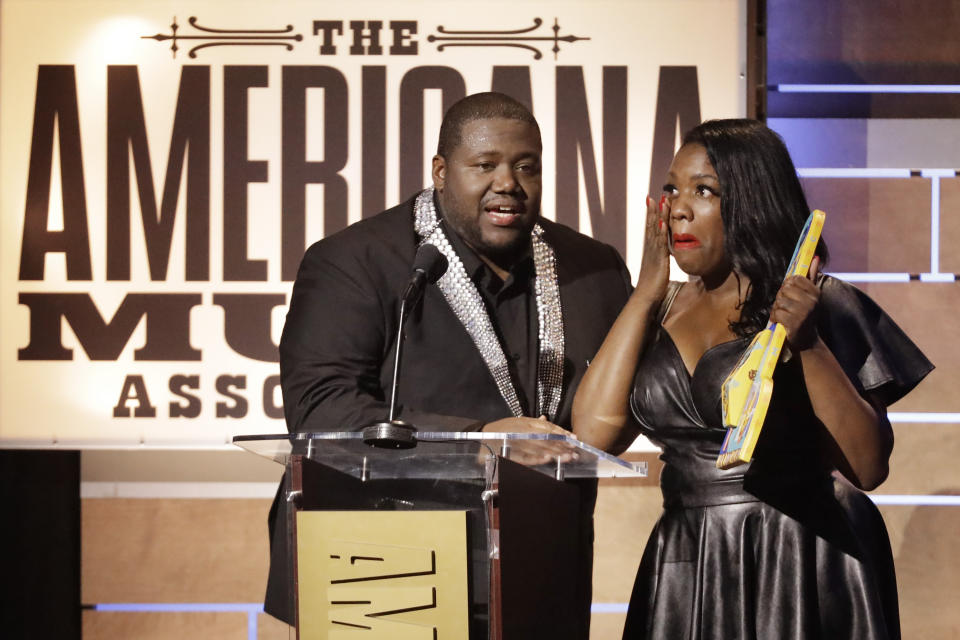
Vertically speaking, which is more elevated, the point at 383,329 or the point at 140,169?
the point at 140,169

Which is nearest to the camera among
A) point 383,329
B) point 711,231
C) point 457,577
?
point 457,577

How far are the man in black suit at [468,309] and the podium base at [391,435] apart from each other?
33.8 inches

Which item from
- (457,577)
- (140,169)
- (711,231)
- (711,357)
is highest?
(140,169)

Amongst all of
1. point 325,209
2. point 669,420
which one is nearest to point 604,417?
point 669,420

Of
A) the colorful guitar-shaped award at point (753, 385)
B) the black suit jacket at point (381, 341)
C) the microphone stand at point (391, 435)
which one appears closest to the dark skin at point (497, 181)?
the black suit jacket at point (381, 341)

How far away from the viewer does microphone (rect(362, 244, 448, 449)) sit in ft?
6.02

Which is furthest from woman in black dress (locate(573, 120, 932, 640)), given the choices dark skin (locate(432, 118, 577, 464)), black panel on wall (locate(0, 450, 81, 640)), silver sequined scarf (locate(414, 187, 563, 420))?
black panel on wall (locate(0, 450, 81, 640))

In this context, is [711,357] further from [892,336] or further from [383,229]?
[383,229]

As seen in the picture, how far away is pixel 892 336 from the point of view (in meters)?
2.24

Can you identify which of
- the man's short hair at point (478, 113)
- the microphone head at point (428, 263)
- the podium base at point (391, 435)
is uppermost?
the man's short hair at point (478, 113)

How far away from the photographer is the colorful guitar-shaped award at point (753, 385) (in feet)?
6.19

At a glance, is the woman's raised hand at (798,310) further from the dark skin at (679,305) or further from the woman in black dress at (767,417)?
the dark skin at (679,305)

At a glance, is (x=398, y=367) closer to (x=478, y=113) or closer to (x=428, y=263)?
(x=428, y=263)

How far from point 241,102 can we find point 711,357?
2403 millimetres
